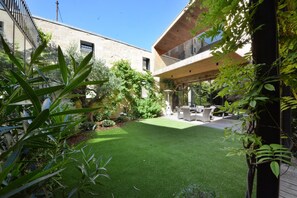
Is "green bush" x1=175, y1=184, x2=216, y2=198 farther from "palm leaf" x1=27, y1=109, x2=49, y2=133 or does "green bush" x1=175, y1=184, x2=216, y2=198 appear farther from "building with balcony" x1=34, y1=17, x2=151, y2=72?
"building with balcony" x1=34, y1=17, x2=151, y2=72

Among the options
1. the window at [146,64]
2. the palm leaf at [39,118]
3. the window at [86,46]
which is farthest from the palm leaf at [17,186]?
the window at [146,64]

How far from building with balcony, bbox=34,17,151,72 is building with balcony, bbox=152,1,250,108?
1280mm

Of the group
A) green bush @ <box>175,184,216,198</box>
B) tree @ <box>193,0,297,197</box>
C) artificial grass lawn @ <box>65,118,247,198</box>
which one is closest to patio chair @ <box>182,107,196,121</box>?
artificial grass lawn @ <box>65,118,247,198</box>

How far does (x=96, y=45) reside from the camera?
31.6 feet

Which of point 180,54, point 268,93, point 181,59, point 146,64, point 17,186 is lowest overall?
point 17,186

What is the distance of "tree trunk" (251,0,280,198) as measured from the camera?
72 centimetres

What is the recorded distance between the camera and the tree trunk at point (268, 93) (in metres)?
0.72

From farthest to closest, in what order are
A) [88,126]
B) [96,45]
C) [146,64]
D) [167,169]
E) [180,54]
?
[146,64] → [180,54] → [96,45] → [88,126] → [167,169]

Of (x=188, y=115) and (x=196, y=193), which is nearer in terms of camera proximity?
(x=196, y=193)

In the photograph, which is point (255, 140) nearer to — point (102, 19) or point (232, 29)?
point (232, 29)

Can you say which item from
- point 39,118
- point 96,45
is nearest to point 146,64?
point 96,45

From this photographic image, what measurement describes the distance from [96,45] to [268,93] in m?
10.4

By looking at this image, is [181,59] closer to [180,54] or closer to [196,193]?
[180,54]

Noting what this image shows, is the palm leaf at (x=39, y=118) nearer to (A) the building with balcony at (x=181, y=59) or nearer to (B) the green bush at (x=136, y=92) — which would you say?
(A) the building with balcony at (x=181, y=59)
